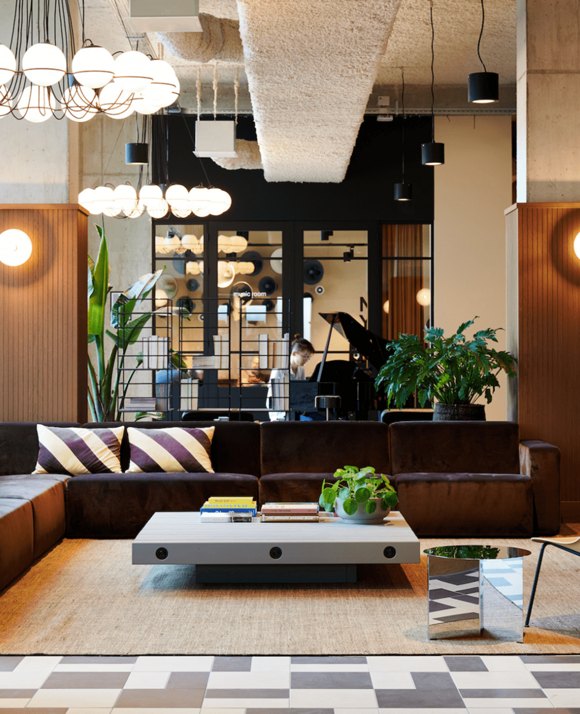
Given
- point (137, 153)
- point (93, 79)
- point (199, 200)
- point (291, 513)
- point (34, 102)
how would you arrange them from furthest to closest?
point (137, 153) → point (199, 200) → point (34, 102) → point (291, 513) → point (93, 79)

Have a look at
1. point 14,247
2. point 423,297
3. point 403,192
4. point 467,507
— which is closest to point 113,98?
point 14,247

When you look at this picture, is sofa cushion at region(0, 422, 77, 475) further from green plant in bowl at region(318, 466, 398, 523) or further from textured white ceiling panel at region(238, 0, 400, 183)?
textured white ceiling panel at region(238, 0, 400, 183)

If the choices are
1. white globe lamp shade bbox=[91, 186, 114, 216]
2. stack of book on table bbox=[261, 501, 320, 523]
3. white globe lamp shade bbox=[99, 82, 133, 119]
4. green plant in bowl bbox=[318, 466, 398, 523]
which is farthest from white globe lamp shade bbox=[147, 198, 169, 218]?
green plant in bowl bbox=[318, 466, 398, 523]

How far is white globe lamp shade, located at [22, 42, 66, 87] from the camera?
5414mm

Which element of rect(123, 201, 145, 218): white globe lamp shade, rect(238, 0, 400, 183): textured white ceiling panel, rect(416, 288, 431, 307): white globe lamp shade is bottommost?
rect(416, 288, 431, 307): white globe lamp shade

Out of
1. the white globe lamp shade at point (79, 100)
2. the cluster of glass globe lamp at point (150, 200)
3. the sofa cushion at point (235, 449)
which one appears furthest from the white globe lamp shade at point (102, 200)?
the sofa cushion at point (235, 449)

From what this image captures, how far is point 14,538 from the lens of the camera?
5395 millimetres

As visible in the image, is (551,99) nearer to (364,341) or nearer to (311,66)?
(311,66)

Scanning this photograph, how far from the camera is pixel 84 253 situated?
773 cm

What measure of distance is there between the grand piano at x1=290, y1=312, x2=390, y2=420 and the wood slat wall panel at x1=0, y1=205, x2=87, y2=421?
249 cm

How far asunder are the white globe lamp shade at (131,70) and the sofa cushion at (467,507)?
9.84 ft

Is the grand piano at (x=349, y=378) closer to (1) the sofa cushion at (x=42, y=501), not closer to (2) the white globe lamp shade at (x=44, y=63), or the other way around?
(1) the sofa cushion at (x=42, y=501)

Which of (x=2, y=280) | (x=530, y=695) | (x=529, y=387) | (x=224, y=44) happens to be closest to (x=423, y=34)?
(x=224, y=44)

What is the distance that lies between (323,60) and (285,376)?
8.65ft
